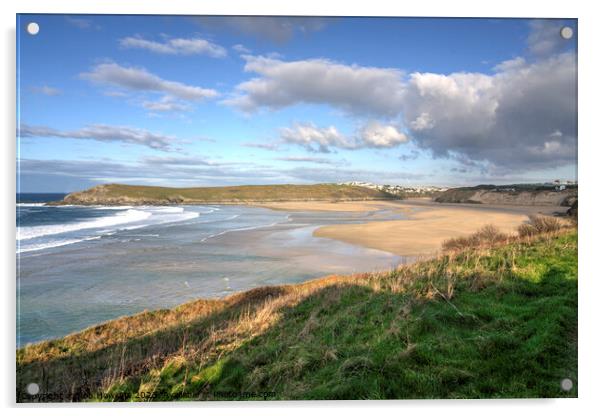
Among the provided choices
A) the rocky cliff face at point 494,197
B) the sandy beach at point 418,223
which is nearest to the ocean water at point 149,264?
the sandy beach at point 418,223

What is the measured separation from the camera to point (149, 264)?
896 centimetres

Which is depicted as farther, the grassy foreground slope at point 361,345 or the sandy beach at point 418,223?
the sandy beach at point 418,223

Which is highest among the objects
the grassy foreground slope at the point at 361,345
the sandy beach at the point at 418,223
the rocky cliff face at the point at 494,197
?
the rocky cliff face at the point at 494,197

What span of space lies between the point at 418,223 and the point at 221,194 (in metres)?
5.35

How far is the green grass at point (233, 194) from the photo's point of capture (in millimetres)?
7750

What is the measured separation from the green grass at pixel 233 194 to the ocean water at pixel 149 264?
736 millimetres

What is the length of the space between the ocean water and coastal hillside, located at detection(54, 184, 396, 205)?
0.69 m

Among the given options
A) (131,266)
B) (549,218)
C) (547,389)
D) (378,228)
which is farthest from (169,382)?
(378,228)

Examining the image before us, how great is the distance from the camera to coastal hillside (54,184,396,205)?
7.70m

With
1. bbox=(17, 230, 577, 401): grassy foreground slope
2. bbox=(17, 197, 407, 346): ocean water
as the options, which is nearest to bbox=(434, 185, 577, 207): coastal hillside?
bbox=(17, 230, 577, 401): grassy foreground slope

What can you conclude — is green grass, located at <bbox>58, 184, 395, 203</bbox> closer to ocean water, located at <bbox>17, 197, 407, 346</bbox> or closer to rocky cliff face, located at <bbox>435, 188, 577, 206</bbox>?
ocean water, located at <bbox>17, 197, 407, 346</bbox>

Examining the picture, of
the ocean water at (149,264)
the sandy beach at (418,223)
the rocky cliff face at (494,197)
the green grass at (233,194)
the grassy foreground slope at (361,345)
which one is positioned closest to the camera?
the grassy foreground slope at (361,345)

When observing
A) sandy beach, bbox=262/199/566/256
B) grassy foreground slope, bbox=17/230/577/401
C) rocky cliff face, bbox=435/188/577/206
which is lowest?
grassy foreground slope, bbox=17/230/577/401

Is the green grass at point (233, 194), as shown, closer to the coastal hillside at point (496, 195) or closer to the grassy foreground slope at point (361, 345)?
the coastal hillside at point (496, 195)
